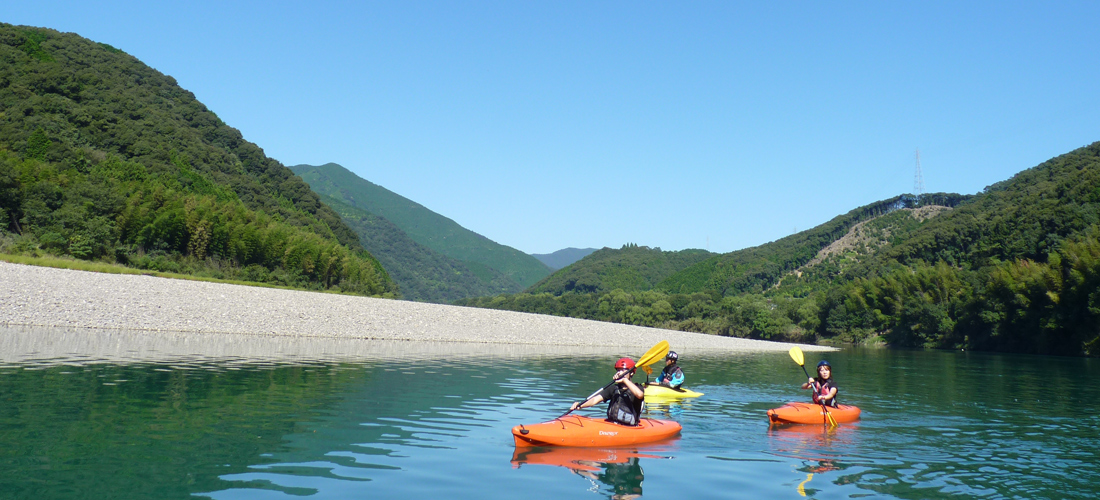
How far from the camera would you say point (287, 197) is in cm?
10750

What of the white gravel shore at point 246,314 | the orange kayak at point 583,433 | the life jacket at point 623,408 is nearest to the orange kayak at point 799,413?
the orange kayak at point 583,433

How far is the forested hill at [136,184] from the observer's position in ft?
181

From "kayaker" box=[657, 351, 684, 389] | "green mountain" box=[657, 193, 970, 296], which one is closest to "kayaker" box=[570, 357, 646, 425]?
"kayaker" box=[657, 351, 684, 389]

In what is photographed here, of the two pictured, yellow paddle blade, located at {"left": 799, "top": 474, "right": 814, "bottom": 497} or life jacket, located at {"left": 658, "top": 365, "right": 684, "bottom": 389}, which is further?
life jacket, located at {"left": 658, "top": 365, "right": 684, "bottom": 389}

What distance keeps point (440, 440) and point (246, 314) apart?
35.3 metres

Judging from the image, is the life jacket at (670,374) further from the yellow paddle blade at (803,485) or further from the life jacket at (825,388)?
the yellow paddle blade at (803,485)

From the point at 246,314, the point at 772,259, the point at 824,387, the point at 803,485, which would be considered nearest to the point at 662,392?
the point at 824,387

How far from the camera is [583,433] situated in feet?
40.0

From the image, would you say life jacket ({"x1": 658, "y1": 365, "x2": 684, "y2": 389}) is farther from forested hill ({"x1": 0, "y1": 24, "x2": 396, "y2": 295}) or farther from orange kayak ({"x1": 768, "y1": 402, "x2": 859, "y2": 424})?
forested hill ({"x1": 0, "y1": 24, "x2": 396, "y2": 295})

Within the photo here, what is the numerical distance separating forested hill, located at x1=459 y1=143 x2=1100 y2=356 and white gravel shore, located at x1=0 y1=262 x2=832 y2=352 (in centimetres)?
2726

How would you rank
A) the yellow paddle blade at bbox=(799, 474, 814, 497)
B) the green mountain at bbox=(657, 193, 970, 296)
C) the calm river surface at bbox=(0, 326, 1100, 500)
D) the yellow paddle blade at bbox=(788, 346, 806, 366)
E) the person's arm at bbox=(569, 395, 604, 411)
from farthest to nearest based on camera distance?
the green mountain at bbox=(657, 193, 970, 296), the yellow paddle blade at bbox=(788, 346, 806, 366), the person's arm at bbox=(569, 395, 604, 411), the yellow paddle blade at bbox=(799, 474, 814, 497), the calm river surface at bbox=(0, 326, 1100, 500)

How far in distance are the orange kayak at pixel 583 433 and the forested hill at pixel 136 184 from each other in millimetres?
52382

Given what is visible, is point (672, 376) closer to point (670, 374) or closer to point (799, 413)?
point (670, 374)

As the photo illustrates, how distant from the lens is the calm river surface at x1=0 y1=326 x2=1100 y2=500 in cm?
919
